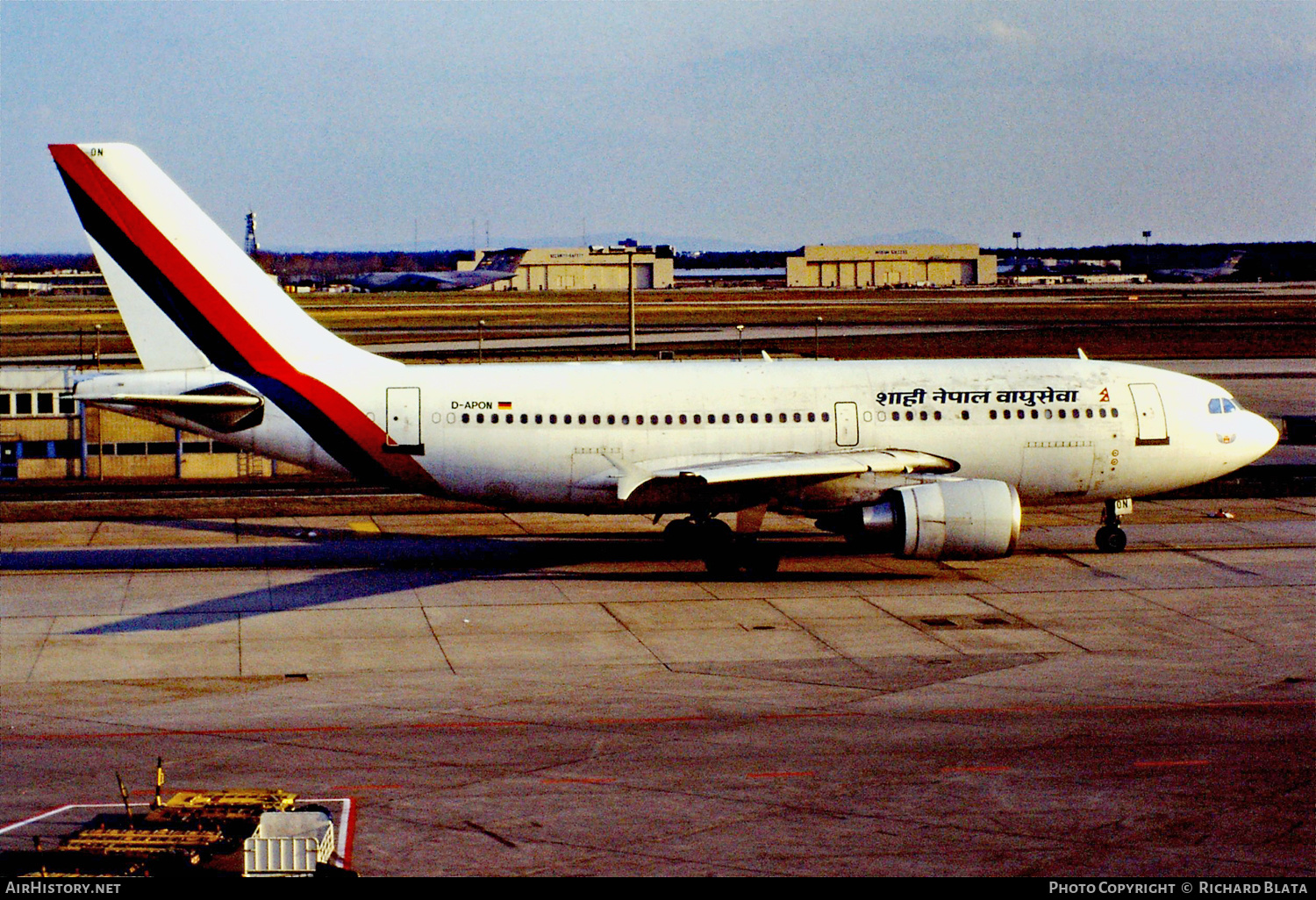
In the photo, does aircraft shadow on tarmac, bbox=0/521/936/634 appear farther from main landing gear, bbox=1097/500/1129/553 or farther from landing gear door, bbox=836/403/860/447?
main landing gear, bbox=1097/500/1129/553

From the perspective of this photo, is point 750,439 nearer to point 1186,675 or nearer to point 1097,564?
point 1097,564

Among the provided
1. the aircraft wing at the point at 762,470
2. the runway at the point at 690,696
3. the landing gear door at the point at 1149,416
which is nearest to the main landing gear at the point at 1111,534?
the runway at the point at 690,696

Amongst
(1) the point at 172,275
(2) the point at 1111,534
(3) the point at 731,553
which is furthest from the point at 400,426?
(2) the point at 1111,534

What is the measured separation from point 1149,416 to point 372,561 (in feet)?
60.8

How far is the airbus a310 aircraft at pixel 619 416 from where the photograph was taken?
105ft

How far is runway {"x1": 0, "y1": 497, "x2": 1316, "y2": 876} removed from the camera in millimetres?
17031

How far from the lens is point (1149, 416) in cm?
3456

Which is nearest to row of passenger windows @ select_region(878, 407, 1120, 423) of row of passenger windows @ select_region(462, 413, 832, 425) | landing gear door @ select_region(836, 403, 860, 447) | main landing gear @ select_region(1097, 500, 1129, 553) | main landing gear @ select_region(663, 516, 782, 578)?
landing gear door @ select_region(836, 403, 860, 447)

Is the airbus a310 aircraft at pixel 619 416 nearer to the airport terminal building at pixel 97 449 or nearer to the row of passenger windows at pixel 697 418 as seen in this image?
the row of passenger windows at pixel 697 418

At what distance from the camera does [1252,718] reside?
2178 cm

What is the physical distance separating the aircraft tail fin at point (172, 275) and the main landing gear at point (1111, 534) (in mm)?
18738

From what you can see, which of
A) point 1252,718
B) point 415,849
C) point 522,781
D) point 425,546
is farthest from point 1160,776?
point 425,546

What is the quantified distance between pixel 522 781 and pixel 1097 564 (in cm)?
1918

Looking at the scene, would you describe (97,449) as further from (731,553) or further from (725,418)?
(731,553)
